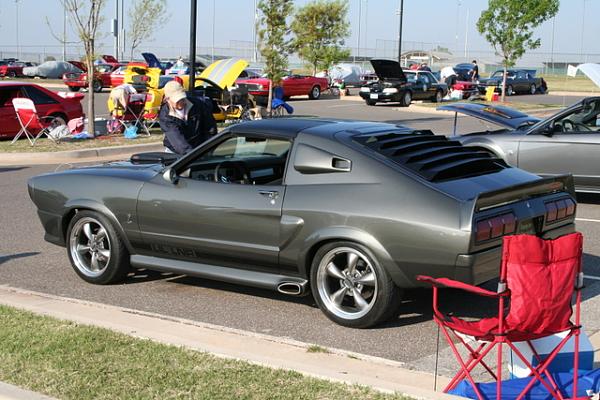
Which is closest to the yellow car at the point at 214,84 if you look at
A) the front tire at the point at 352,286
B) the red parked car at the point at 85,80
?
the front tire at the point at 352,286

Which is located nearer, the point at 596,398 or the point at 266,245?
the point at 596,398

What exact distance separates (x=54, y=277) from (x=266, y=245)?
2419 millimetres

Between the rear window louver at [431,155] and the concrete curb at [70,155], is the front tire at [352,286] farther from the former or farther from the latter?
the concrete curb at [70,155]

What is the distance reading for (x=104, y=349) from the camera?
5.26 m

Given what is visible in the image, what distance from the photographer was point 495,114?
1233 centimetres

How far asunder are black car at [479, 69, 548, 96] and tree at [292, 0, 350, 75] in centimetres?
852

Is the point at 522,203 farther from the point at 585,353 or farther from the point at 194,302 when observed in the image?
the point at 194,302

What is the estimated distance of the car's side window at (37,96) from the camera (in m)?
19.3

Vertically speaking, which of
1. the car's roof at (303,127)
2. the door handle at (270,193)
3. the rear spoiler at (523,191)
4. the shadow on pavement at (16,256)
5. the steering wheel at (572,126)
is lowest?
the shadow on pavement at (16,256)

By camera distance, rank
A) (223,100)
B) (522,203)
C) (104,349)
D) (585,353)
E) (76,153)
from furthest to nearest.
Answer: (223,100)
(76,153)
(522,203)
(104,349)
(585,353)

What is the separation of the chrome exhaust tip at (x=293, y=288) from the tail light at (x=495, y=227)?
1415 millimetres

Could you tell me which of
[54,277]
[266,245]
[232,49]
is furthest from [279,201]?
[232,49]

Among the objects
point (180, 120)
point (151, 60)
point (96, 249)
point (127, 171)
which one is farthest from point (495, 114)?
point (151, 60)

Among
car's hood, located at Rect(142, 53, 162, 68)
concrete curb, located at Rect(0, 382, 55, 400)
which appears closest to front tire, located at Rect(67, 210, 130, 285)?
concrete curb, located at Rect(0, 382, 55, 400)
